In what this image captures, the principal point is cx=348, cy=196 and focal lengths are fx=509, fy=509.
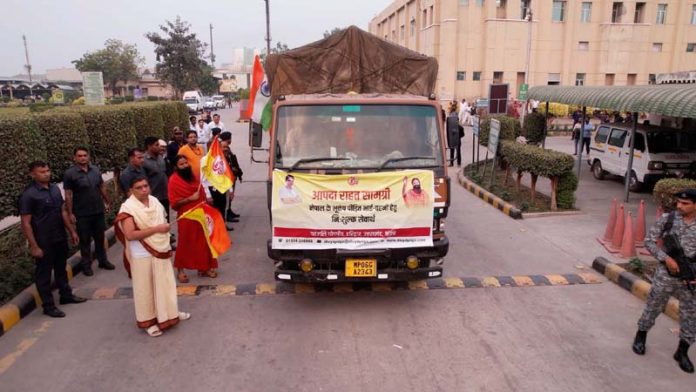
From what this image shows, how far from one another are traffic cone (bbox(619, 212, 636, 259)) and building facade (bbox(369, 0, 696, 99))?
109 feet

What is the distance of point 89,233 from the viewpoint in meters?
7.07

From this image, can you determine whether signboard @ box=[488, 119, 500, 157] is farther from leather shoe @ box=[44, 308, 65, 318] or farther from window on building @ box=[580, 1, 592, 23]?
window on building @ box=[580, 1, 592, 23]

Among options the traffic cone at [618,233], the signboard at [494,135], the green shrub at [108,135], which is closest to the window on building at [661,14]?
the signboard at [494,135]

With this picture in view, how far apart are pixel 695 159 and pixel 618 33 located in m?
33.7

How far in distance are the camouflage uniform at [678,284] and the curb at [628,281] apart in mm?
1309

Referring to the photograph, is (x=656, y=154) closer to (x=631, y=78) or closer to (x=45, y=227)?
(x=45, y=227)

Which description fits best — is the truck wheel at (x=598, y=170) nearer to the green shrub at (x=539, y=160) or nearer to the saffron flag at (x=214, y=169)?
the green shrub at (x=539, y=160)

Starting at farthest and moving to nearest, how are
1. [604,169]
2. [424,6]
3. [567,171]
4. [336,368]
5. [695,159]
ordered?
[424,6] → [604,169] → [695,159] → [567,171] → [336,368]

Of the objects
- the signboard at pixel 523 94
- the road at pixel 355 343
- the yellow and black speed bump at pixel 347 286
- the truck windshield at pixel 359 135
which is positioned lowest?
the road at pixel 355 343

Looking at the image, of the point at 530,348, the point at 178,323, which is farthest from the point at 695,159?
the point at 178,323

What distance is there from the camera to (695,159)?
40.8 ft

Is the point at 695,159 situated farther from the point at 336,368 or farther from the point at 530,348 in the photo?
the point at 336,368

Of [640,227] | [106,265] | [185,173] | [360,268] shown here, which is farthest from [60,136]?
[640,227]

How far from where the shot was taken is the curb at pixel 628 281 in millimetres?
5930
